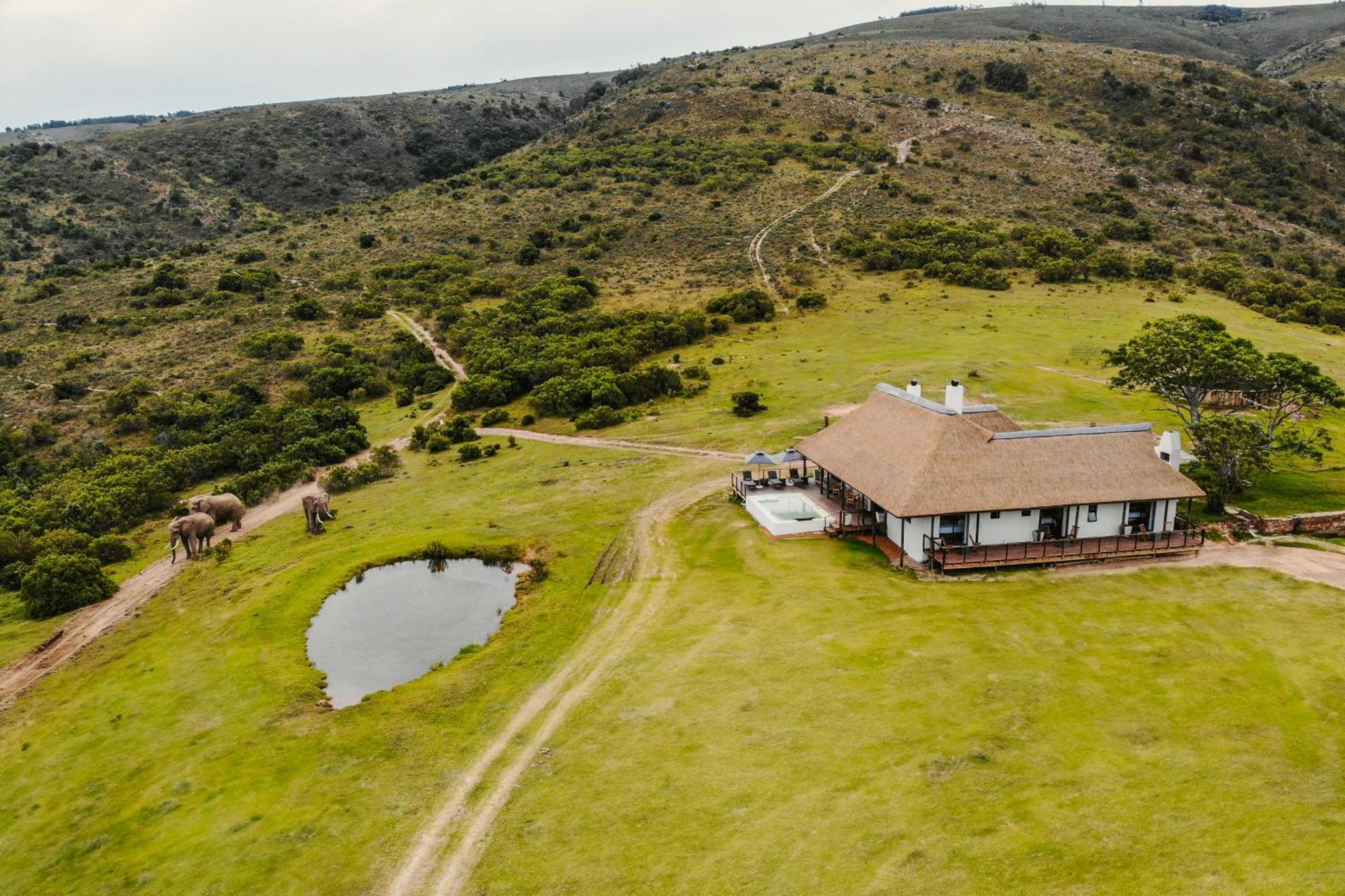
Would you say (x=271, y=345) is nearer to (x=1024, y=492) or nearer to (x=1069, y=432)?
(x=1024, y=492)

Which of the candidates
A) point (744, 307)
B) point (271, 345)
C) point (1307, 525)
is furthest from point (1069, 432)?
point (271, 345)

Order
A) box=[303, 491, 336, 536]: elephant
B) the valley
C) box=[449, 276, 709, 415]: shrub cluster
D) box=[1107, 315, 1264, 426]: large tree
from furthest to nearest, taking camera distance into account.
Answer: box=[449, 276, 709, 415]: shrub cluster → box=[303, 491, 336, 536]: elephant → box=[1107, 315, 1264, 426]: large tree → the valley

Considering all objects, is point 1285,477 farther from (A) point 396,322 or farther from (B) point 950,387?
(A) point 396,322

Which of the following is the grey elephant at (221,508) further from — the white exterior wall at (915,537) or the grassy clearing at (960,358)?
the white exterior wall at (915,537)

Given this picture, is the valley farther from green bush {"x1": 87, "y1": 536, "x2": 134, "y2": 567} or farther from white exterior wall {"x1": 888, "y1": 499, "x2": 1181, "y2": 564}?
white exterior wall {"x1": 888, "y1": 499, "x2": 1181, "y2": 564}

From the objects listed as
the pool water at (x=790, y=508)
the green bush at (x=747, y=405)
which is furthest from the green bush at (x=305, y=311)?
the pool water at (x=790, y=508)

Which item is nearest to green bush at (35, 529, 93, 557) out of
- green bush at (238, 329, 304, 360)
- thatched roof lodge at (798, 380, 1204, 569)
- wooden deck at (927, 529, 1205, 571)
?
green bush at (238, 329, 304, 360)
